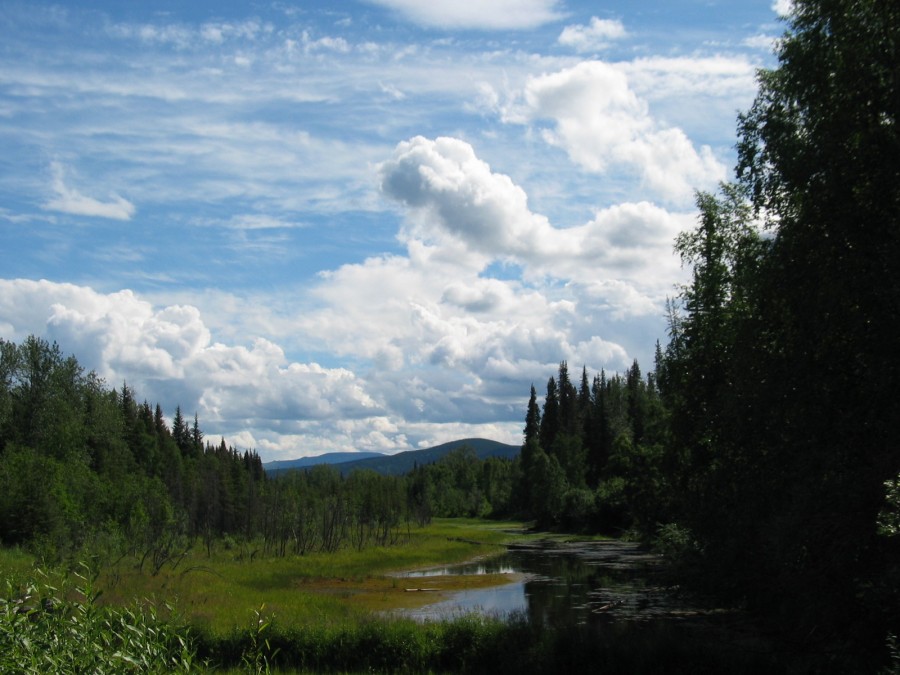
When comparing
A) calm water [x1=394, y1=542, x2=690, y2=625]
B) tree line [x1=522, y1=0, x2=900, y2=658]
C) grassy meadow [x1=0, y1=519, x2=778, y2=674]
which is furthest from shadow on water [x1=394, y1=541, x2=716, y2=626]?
tree line [x1=522, y1=0, x2=900, y2=658]

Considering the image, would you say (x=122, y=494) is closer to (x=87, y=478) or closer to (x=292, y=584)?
(x=87, y=478)

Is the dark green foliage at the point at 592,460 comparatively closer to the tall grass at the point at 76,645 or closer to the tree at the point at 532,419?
the tree at the point at 532,419

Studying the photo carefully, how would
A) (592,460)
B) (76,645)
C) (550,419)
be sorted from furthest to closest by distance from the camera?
(550,419) < (592,460) < (76,645)

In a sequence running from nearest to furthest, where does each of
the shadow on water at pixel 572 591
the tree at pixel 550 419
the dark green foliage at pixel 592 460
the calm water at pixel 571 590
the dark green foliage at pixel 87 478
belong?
the shadow on water at pixel 572 591
the calm water at pixel 571 590
the dark green foliage at pixel 87 478
the dark green foliage at pixel 592 460
the tree at pixel 550 419

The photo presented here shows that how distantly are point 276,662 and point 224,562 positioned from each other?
32.5 m

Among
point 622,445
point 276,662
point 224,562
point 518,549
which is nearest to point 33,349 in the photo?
point 224,562

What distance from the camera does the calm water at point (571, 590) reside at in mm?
31750

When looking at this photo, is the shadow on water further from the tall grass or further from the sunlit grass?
the tall grass

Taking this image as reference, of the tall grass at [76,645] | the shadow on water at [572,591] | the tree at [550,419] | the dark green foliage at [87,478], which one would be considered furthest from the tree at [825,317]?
the tree at [550,419]

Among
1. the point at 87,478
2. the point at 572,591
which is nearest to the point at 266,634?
the point at 572,591

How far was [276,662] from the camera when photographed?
22.8 meters

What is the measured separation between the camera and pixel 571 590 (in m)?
39.6

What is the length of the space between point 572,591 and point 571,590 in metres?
0.45

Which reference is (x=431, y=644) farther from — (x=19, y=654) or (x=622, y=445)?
(x=622, y=445)
